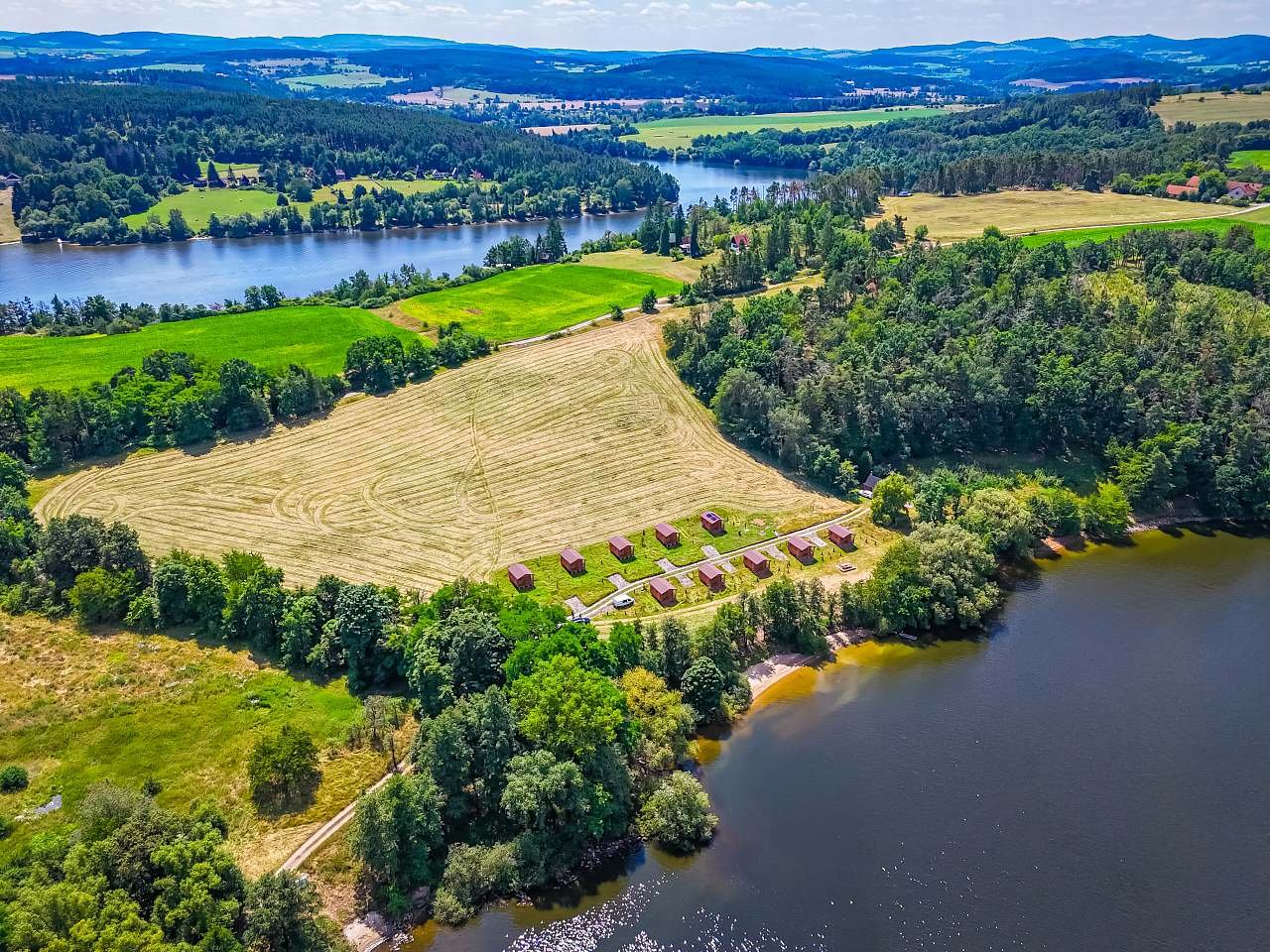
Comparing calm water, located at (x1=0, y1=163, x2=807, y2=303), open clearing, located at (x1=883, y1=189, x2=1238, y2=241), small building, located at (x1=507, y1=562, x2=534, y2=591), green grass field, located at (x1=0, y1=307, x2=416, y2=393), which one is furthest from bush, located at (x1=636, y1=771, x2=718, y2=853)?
calm water, located at (x1=0, y1=163, x2=807, y2=303)

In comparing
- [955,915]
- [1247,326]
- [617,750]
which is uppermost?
[1247,326]

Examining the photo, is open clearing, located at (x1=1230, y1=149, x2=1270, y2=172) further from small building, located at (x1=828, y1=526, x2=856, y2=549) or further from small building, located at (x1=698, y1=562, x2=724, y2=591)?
small building, located at (x1=698, y1=562, x2=724, y2=591)

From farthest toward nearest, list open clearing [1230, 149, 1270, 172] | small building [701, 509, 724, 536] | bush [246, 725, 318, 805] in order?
open clearing [1230, 149, 1270, 172]
small building [701, 509, 724, 536]
bush [246, 725, 318, 805]

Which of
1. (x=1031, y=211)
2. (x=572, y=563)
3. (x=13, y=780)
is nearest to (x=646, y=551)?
(x=572, y=563)

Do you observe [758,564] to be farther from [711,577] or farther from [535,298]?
[535,298]

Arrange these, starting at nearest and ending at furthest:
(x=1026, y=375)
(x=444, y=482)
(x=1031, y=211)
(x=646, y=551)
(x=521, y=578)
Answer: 1. (x=521, y=578)
2. (x=646, y=551)
3. (x=444, y=482)
4. (x=1026, y=375)
5. (x=1031, y=211)

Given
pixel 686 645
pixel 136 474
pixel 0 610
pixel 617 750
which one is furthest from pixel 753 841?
pixel 136 474

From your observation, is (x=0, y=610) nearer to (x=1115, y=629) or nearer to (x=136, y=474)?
(x=136, y=474)
